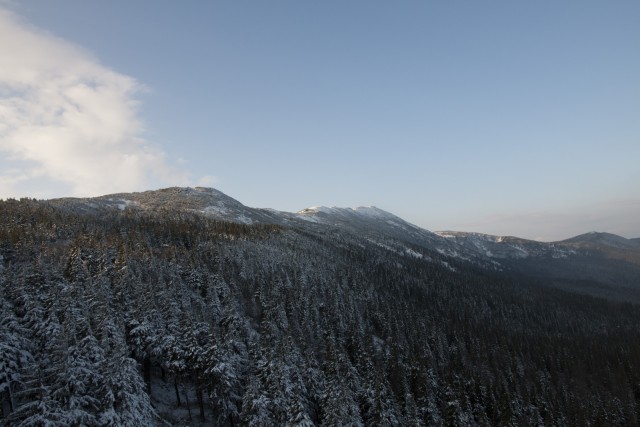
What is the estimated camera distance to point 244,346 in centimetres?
6056

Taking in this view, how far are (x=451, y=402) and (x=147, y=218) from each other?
5474 inches

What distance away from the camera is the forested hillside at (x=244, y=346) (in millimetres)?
37281

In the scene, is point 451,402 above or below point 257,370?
below

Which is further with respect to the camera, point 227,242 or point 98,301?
point 227,242

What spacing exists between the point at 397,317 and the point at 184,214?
393 ft

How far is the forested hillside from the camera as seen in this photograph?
→ 3728 centimetres

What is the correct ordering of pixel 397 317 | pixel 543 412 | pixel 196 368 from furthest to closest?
pixel 397 317
pixel 543 412
pixel 196 368

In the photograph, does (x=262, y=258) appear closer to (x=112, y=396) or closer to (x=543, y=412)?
(x=543, y=412)

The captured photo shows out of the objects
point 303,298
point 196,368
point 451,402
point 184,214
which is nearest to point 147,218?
point 184,214

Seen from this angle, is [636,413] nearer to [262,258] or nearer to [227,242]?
[262,258]

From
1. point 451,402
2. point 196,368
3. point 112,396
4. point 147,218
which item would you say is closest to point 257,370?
point 196,368

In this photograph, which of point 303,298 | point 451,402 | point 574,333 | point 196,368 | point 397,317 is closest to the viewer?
point 196,368

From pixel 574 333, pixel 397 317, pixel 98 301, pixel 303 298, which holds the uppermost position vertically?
pixel 98 301

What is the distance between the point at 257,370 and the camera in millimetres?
54031
